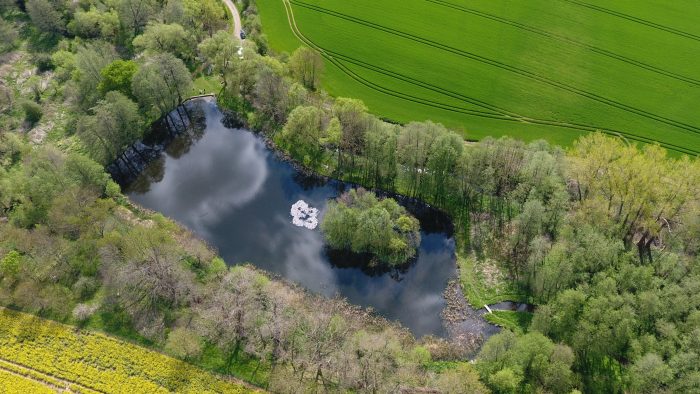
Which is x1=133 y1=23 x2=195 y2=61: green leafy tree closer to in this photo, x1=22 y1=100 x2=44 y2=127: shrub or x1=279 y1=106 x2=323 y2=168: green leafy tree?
x1=22 y1=100 x2=44 y2=127: shrub

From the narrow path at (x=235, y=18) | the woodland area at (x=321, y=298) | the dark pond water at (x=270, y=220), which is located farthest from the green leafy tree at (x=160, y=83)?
the narrow path at (x=235, y=18)

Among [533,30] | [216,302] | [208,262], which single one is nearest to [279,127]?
[208,262]

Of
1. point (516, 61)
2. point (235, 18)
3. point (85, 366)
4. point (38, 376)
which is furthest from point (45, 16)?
point (516, 61)

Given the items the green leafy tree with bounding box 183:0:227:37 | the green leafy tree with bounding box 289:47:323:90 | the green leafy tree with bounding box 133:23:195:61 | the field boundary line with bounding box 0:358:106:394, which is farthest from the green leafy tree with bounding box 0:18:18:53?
the field boundary line with bounding box 0:358:106:394

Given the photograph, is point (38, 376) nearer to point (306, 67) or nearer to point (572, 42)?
point (306, 67)

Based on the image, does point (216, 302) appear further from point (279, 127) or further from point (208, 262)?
point (279, 127)

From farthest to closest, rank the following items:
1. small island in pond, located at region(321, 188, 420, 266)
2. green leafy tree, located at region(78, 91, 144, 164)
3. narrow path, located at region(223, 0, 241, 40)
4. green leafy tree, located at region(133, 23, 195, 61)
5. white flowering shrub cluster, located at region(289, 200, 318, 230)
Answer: narrow path, located at region(223, 0, 241, 40) → green leafy tree, located at region(133, 23, 195, 61) → green leafy tree, located at region(78, 91, 144, 164) → white flowering shrub cluster, located at region(289, 200, 318, 230) → small island in pond, located at region(321, 188, 420, 266)
